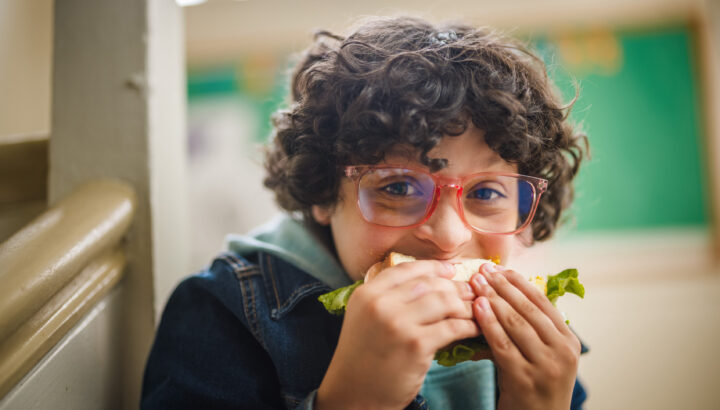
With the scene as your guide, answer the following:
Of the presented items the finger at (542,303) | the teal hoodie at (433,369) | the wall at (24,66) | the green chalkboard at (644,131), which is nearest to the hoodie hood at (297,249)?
the teal hoodie at (433,369)

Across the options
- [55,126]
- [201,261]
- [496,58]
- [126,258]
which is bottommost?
[201,261]

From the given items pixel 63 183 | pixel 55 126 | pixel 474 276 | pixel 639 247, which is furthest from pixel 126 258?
pixel 639 247

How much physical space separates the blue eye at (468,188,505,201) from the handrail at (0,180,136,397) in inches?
30.8

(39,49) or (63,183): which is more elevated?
(39,49)

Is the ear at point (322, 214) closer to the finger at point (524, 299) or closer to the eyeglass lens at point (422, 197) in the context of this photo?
the eyeglass lens at point (422, 197)

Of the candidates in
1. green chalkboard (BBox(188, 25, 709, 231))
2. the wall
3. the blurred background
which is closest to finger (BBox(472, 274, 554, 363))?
the wall

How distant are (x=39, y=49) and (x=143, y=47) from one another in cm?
144

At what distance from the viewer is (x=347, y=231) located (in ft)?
3.14

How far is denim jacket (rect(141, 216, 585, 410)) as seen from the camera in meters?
0.87

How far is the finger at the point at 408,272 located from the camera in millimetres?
742

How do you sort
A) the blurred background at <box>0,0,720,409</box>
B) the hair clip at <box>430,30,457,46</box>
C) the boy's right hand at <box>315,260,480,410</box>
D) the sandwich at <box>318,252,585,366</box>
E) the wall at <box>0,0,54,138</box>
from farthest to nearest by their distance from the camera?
the blurred background at <box>0,0,720,409</box> → the wall at <box>0,0,54,138</box> → the hair clip at <box>430,30,457,46</box> → the sandwich at <box>318,252,585,366</box> → the boy's right hand at <box>315,260,480,410</box>

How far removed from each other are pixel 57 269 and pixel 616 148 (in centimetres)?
363

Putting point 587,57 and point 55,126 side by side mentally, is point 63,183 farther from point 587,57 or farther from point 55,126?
point 587,57

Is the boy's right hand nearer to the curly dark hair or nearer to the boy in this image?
the boy
